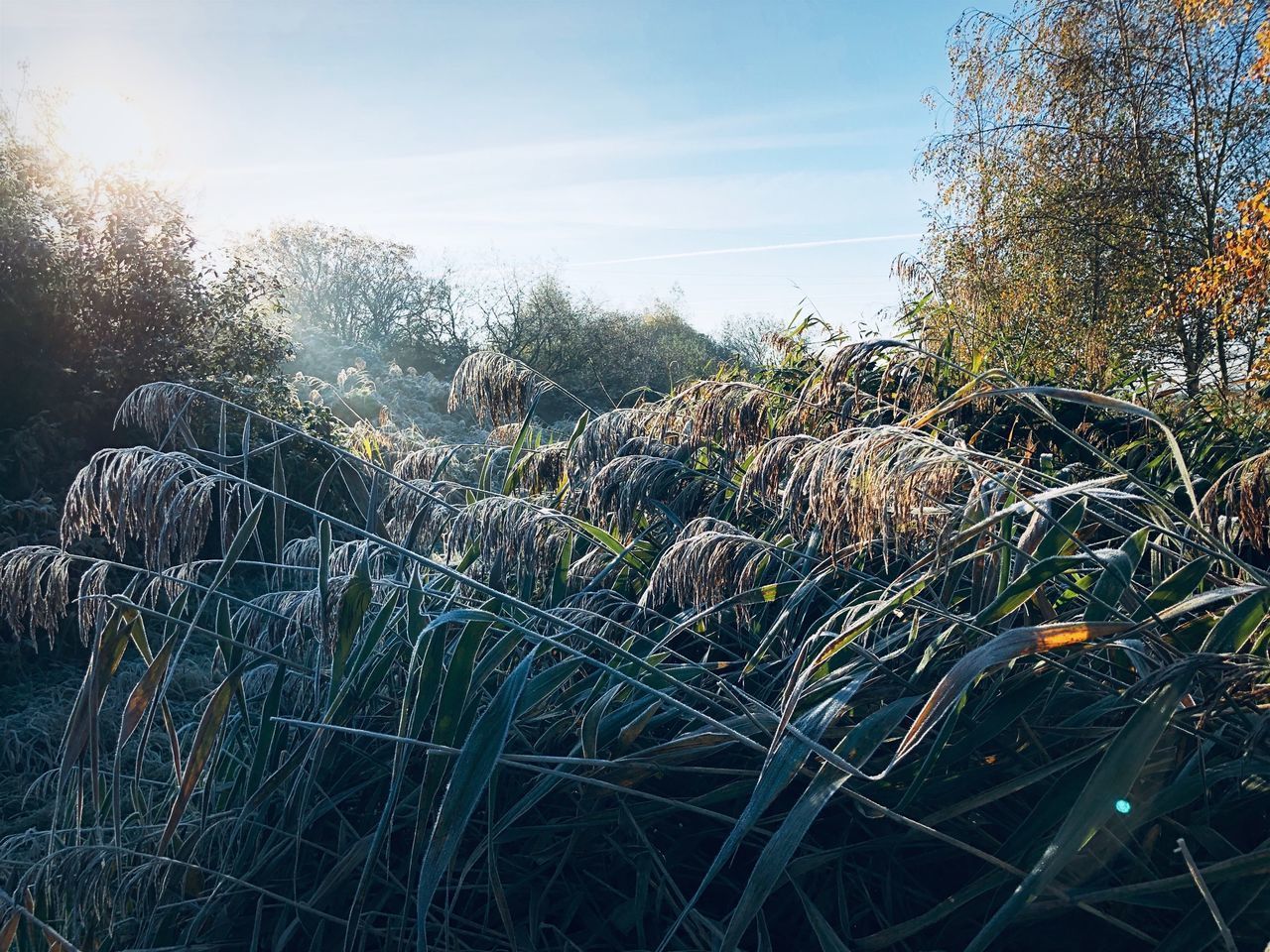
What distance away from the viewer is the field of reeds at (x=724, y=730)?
134 cm

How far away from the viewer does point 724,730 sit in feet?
4.51

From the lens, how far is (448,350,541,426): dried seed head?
3006 millimetres

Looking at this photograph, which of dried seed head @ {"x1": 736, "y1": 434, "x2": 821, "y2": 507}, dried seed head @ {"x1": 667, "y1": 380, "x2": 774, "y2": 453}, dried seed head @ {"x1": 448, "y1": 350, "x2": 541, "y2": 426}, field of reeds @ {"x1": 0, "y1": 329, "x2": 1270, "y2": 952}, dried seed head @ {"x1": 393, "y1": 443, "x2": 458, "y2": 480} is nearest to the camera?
field of reeds @ {"x1": 0, "y1": 329, "x2": 1270, "y2": 952}

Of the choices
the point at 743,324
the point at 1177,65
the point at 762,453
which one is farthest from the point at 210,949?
the point at 743,324

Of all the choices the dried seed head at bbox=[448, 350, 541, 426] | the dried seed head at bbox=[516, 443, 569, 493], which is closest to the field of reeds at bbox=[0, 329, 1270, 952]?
the dried seed head at bbox=[516, 443, 569, 493]

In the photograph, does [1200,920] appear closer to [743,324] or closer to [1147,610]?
[1147,610]

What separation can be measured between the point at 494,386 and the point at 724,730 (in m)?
1.86

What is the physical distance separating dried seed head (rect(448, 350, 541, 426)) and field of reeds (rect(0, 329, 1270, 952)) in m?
0.78

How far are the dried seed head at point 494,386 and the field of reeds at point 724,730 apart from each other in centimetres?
78

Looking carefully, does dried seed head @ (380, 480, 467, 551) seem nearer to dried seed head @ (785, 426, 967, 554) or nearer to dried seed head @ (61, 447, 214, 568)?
dried seed head @ (61, 447, 214, 568)

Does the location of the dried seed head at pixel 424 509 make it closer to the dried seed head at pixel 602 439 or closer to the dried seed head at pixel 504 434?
the dried seed head at pixel 602 439

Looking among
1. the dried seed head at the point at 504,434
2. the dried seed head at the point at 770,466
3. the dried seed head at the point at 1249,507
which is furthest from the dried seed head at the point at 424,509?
the dried seed head at the point at 1249,507

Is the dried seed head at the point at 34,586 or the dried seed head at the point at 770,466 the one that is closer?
the dried seed head at the point at 34,586

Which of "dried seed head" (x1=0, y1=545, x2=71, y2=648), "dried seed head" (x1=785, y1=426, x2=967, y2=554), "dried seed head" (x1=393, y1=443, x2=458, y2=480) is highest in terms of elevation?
"dried seed head" (x1=785, y1=426, x2=967, y2=554)
